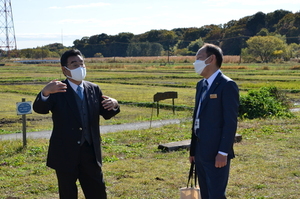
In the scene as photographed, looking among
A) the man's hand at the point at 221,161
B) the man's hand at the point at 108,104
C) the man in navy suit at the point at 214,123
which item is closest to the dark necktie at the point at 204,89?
the man in navy suit at the point at 214,123

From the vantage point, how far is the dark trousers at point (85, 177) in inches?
154

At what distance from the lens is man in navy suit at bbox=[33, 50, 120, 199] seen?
3836mm

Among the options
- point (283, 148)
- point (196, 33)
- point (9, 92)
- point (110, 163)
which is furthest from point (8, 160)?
point (196, 33)

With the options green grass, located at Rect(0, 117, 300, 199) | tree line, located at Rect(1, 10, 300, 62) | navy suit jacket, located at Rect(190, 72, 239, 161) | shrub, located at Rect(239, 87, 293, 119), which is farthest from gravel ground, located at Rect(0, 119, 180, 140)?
tree line, located at Rect(1, 10, 300, 62)

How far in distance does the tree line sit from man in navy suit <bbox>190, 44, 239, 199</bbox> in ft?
256

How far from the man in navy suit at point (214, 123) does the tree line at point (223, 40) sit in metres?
78.0

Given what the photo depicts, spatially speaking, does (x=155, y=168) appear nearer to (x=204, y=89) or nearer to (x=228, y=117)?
(x=204, y=89)

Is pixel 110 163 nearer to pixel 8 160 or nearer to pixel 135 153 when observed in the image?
pixel 135 153

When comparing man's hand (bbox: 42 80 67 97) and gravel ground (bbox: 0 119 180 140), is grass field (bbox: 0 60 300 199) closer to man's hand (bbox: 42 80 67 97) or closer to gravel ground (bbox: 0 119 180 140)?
gravel ground (bbox: 0 119 180 140)

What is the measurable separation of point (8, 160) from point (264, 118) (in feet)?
26.9

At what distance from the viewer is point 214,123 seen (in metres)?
3.77

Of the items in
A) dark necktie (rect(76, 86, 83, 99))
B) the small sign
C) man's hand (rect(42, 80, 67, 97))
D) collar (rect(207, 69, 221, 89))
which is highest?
collar (rect(207, 69, 221, 89))

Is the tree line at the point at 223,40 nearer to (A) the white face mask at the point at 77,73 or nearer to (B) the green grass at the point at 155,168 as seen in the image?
(B) the green grass at the point at 155,168

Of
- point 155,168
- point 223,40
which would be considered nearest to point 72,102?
point 155,168
